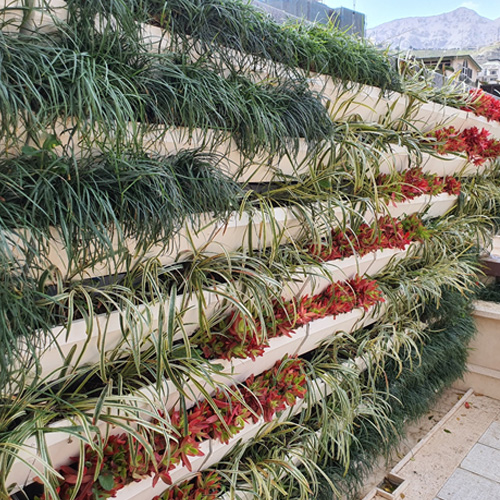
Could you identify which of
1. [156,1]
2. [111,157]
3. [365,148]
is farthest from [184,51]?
[365,148]

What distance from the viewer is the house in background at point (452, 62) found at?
283cm

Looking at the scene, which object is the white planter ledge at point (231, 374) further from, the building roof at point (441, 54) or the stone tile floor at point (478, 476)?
the building roof at point (441, 54)

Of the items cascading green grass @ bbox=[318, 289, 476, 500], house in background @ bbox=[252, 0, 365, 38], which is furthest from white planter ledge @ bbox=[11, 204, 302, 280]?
house in background @ bbox=[252, 0, 365, 38]

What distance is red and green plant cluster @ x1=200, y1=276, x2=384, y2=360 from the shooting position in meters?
1.46

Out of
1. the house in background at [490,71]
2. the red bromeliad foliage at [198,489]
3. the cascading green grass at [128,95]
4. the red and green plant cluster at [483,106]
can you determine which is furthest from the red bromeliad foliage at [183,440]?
the house in background at [490,71]

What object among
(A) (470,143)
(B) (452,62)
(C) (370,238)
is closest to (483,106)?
(A) (470,143)

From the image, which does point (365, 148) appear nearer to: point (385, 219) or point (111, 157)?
point (385, 219)

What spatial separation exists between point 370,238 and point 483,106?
1.60 meters

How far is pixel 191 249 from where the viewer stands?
1.42m

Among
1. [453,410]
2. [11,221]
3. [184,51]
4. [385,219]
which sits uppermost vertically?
[184,51]

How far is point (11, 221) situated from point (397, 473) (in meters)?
2.13

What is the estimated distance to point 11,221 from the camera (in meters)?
0.95

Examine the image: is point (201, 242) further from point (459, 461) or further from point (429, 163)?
point (459, 461)

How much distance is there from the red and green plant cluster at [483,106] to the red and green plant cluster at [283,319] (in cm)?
155
